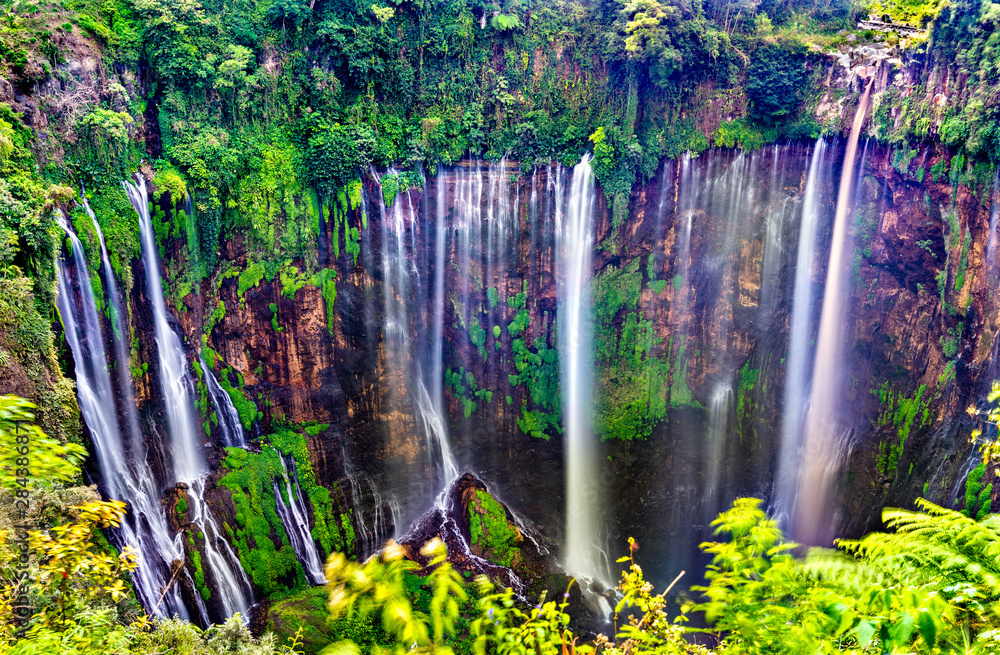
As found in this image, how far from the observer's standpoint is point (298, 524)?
1302 centimetres

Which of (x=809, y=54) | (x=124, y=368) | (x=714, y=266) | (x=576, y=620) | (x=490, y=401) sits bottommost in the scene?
(x=576, y=620)

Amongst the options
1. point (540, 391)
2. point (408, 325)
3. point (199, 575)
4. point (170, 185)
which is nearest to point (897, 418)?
point (540, 391)

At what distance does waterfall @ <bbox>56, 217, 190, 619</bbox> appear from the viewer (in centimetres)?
996

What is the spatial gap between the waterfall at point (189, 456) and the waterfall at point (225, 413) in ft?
1.30

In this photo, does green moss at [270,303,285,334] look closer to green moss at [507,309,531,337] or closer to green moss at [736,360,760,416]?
green moss at [507,309,531,337]

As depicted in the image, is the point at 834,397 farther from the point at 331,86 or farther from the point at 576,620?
the point at 331,86

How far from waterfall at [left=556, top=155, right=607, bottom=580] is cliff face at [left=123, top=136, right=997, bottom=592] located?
0.86 feet

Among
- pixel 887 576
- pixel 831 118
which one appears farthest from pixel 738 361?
pixel 887 576

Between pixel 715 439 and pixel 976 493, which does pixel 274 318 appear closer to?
pixel 715 439

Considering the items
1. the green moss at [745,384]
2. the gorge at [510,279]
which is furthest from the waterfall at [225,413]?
the green moss at [745,384]

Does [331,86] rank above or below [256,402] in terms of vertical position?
above

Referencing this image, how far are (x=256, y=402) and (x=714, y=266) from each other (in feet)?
37.2

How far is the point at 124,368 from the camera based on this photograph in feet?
36.0

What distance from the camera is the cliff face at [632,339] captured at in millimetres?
12242
